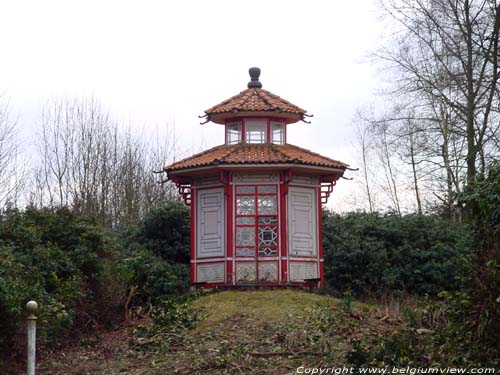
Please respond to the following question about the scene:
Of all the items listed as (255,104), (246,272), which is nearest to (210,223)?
(246,272)

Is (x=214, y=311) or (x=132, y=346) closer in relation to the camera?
(x=132, y=346)

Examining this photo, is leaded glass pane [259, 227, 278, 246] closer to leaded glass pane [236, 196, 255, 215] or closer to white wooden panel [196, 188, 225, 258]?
leaded glass pane [236, 196, 255, 215]

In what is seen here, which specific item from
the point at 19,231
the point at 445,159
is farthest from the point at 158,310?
the point at 445,159

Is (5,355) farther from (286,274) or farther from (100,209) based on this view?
(100,209)

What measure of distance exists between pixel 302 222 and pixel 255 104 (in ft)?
11.0

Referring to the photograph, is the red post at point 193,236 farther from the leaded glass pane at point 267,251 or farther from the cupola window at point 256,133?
the cupola window at point 256,133

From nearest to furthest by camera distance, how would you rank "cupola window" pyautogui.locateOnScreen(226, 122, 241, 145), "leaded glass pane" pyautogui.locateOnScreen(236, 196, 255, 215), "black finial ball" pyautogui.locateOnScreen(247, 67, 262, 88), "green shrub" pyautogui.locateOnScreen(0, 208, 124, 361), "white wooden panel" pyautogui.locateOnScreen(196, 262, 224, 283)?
"green shrub" pyautogui.locateOnScreen(0, 208, 124, 361) → "white wooden panel" pyautogui.locateOnScreen(196, 262, 224, 283) → "leaded glass pane" pyautogui.locateOnScreen(236, 196, 255, 215) → "cupola window" pyautogui.locateOnScreen(226, 122, 241, 145) → "black finial ball" pyautogui.locateOnScreen(247, 67, 262, 88)

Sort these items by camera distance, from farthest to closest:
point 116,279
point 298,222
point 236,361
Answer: point 298,222, point 116,279, point 236,361

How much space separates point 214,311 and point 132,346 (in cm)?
218

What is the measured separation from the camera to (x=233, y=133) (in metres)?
21.0

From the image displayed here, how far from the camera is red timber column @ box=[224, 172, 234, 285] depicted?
19102 millimetres

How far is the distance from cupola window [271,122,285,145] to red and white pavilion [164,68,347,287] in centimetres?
49

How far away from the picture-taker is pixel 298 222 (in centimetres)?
1961

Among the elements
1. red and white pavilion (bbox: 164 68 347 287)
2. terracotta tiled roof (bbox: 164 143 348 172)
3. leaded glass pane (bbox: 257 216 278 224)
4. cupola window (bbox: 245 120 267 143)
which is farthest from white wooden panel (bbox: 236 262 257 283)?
cupola window (bbox: 245 120 267 143)
